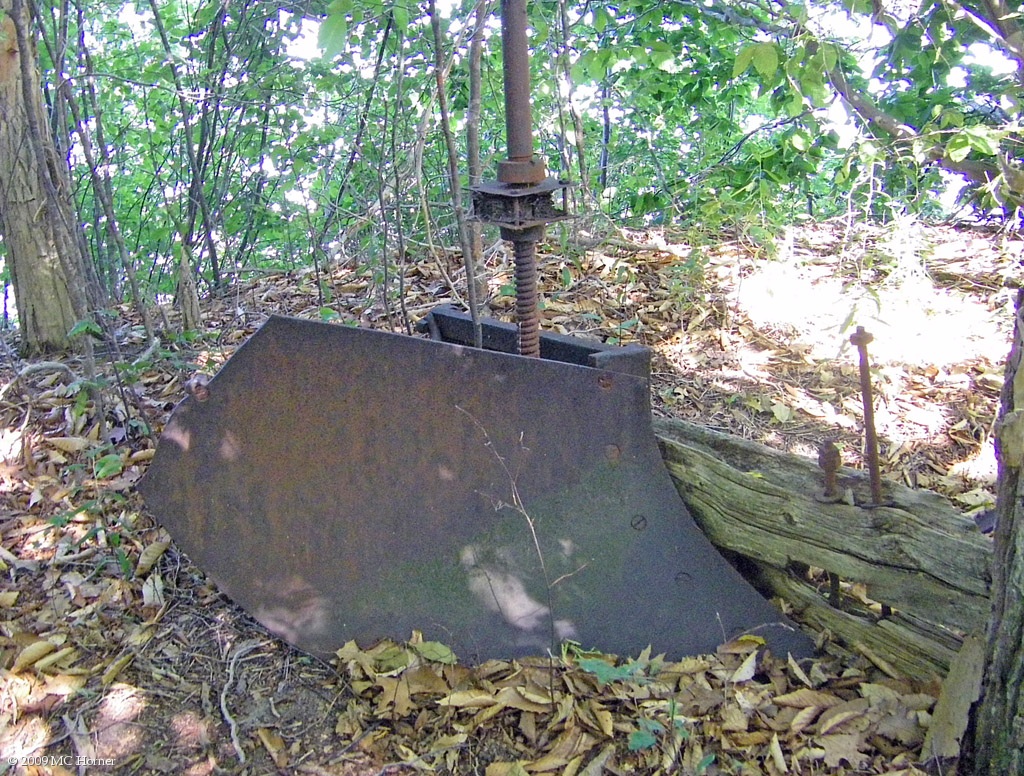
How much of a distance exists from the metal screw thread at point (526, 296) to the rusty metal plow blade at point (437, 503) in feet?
0.82

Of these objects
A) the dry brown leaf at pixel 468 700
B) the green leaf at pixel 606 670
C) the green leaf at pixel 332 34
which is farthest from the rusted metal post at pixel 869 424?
the green leaf at pixel 332 34

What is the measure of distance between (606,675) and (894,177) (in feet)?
11.6

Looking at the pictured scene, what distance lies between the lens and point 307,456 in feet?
8.27

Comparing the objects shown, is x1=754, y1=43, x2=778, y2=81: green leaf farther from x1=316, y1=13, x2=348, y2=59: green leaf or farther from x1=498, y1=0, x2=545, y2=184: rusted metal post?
x1=316, y1=13, x2=348, y2=59: green leaf

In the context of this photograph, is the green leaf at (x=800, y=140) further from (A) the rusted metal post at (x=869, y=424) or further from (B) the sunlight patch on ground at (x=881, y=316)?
(A) the rusted metal post at (x=869, y=424)

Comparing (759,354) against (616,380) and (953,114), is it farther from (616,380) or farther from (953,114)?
(616,380)

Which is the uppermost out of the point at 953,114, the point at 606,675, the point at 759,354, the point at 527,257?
the point at 953,114

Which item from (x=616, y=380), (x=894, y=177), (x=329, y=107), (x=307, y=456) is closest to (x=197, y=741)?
(x=307, y=456)

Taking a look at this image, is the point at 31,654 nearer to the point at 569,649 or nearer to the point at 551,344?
the point at 569,649

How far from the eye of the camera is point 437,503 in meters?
2.58

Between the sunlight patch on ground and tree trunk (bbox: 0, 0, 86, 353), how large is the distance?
309 centimetres

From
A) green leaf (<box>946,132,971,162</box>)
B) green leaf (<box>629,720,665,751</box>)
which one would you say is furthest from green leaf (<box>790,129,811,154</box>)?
green leaf (<box>629,720,665,751</box>)

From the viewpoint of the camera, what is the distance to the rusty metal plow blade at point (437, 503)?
8.11ft

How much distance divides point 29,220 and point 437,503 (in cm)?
251
